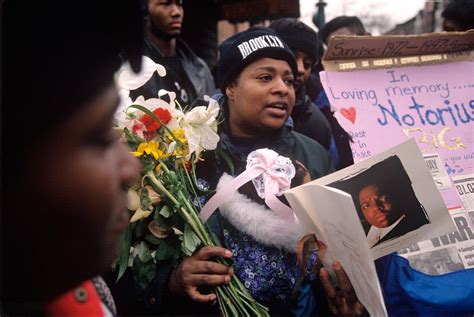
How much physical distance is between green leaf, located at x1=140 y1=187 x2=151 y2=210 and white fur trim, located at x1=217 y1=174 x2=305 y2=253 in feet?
0.96

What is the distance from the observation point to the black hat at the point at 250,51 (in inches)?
91.6

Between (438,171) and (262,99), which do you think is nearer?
(438,171)

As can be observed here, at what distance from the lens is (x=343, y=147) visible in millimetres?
2834

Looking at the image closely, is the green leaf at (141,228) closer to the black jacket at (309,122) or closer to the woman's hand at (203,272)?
the woman's hand at (203,272)

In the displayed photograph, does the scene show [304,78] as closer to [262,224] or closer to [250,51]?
[250,51]

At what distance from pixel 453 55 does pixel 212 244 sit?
132 centimetres

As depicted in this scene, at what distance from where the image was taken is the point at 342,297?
1.87 m

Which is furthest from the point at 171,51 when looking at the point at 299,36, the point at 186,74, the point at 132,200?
the point at 132,200

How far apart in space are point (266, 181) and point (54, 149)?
1155 millimetres

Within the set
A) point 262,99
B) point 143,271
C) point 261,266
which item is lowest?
point 261,266

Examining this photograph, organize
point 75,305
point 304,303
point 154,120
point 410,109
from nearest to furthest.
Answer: point 75,305 < point 154,120 < point 304,303 < point 410,109

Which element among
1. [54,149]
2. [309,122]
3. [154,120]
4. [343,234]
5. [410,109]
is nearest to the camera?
[54,149]

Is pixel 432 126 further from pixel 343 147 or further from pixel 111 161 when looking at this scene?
pixel 111 161

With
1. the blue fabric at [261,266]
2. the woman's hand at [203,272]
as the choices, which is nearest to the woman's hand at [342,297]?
the blue fabric at [261,266]
